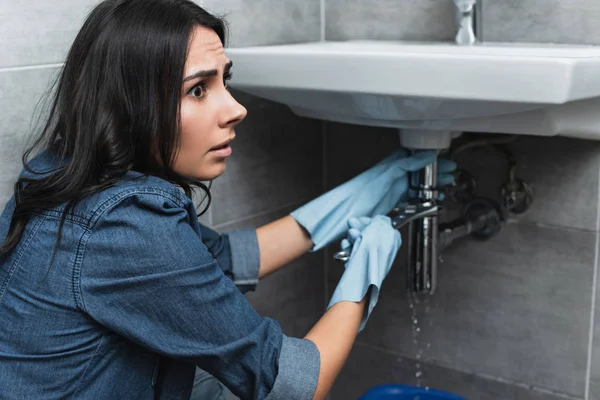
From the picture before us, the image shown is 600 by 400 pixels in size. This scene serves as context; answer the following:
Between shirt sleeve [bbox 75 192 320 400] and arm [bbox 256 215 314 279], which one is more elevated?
shirt sleeve [bbox 75 192 320 400]

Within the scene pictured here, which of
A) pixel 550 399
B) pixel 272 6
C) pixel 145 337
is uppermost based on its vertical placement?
pixel 272 6

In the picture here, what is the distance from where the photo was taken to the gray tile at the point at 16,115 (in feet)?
3.53

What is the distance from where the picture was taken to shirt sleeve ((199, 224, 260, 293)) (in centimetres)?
121

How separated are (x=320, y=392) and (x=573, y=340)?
0.66m

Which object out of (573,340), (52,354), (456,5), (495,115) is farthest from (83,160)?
(573,340)

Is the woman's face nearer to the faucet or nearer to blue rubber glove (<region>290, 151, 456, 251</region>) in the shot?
blue rubber glove (<region>290, 151, 456, 251</region>)

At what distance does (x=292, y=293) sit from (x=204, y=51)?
799mm

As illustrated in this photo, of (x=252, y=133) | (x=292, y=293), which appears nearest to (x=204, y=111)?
(x=252, y=133)

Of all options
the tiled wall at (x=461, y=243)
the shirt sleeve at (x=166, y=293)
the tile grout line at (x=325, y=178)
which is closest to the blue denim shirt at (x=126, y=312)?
the shirt sleeve at (x=166, y=293)

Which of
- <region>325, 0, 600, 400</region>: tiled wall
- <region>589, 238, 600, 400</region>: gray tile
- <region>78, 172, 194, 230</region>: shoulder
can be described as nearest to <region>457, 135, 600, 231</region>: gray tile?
<region>325, 0, 600, 400</region>: tiled wall

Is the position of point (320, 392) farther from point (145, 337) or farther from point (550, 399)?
point (550, 399)

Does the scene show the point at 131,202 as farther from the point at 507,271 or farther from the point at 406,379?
the point at 406,379

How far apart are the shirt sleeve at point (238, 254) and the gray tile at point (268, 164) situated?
182mm

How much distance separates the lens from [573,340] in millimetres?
1404
